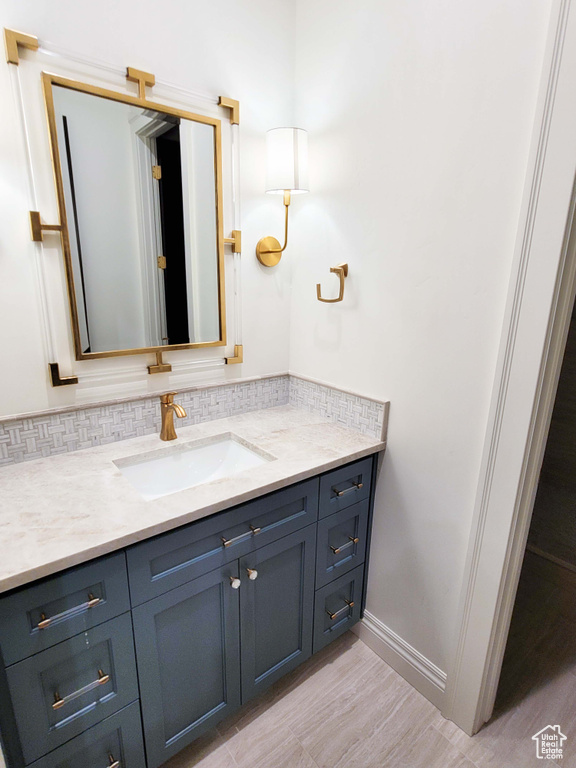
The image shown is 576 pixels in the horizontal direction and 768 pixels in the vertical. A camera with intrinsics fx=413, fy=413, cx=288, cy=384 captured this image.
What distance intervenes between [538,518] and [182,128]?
2.68 meters

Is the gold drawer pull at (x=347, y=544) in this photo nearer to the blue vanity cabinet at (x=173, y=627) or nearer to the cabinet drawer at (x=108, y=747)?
the blue vanity cabinet at (x=173, y=627)

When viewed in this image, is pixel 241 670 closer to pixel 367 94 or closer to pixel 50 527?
pixel 50 527

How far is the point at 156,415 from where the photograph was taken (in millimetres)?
1479

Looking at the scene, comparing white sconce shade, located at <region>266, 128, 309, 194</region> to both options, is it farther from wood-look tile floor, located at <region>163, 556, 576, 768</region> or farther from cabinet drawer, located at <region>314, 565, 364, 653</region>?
wood-look tile floor, located at <region>163, 556, 576, 768</region>

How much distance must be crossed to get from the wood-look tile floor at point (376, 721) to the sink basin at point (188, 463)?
0.80 meters

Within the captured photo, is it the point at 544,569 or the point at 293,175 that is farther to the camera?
the point at 544,569

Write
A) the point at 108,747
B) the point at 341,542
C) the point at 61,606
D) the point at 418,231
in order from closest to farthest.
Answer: the point at 61,606 < the point at 108,747 < the point at 418,231 < the point at 341,542

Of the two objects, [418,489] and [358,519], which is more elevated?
[418,489]

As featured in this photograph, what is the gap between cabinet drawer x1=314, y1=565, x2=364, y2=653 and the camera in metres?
1.47

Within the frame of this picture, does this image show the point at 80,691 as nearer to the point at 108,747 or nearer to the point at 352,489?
the point at 108,747

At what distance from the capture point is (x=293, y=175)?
144 cm

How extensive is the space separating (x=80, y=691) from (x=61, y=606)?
237 mm

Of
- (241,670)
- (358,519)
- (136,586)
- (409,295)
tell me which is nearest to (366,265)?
(409,295)

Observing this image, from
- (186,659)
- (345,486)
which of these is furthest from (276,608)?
(345,486)
